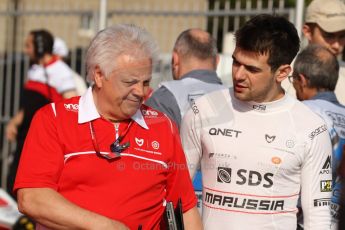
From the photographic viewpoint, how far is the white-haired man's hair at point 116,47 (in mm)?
4121

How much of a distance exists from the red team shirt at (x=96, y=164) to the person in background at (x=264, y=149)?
18.6 inches

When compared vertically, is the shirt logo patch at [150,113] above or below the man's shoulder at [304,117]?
above

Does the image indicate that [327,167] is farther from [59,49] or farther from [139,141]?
[59,49]

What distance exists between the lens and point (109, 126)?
4164mm

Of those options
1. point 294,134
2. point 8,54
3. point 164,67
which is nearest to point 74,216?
point 294,134

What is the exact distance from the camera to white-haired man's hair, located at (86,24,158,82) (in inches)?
162

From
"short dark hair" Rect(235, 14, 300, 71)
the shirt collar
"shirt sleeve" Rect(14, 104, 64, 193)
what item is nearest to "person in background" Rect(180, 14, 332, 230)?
"short dark hair" Rect(235, 14, 300, 71)

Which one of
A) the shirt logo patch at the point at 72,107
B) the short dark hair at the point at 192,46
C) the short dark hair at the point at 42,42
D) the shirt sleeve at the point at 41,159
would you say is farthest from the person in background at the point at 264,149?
the short dark hair at the point at 42,42

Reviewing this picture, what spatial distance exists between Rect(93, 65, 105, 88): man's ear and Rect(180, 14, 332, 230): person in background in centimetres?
77

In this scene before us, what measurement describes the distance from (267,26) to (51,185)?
53.4 inches

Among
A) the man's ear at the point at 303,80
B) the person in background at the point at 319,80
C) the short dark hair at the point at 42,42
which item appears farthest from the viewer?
the short dark hair at the point at 42,42

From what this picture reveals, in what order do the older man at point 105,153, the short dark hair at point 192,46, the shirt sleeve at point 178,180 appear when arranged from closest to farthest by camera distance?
the older man at point 105,153, the shirt sleeve at point 178,180, the short dark hair at point 192,46

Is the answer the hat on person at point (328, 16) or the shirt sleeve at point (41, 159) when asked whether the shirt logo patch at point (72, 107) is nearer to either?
the shirt sleeve at point (41, 159)

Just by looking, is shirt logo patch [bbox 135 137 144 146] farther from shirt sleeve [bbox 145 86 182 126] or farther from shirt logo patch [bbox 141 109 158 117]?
shirt sleeve [bbox 145 86 182 126]
